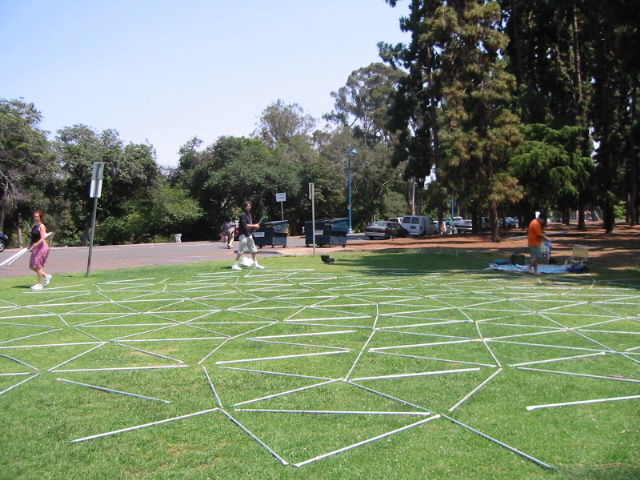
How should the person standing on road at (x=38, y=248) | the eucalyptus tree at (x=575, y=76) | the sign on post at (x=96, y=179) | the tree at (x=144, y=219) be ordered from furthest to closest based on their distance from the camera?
the tree at (x=144, y=219), the eucalyptus tree at (x=575, y=76), the sign on post at (x=96, y=179), the person standing on road at (x=38, y=248)

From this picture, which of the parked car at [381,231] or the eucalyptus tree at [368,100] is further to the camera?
the eucalyptus tree at [368,100]

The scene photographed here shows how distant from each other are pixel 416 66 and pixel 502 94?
1326 centimetres

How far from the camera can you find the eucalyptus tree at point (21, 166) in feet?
115

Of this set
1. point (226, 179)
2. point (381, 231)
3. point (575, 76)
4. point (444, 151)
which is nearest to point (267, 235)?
point (444, 151)

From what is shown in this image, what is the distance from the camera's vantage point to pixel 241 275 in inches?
608

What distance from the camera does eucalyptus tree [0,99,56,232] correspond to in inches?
1380

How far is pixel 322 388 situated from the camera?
5395mm

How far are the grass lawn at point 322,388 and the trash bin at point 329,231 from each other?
1850 centimetres

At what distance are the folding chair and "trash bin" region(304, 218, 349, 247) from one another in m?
14.1

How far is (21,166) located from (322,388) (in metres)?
36.0

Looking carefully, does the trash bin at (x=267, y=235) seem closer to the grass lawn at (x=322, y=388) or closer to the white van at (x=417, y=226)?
the white van at (x=417, y=226)

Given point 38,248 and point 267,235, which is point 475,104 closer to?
point 267,235

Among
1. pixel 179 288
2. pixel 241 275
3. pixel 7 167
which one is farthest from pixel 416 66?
pixel 179 288

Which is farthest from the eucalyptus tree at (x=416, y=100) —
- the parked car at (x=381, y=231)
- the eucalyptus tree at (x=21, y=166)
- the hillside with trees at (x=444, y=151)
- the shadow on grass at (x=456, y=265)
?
the eucalyptus tree at (x=21, y=166)
